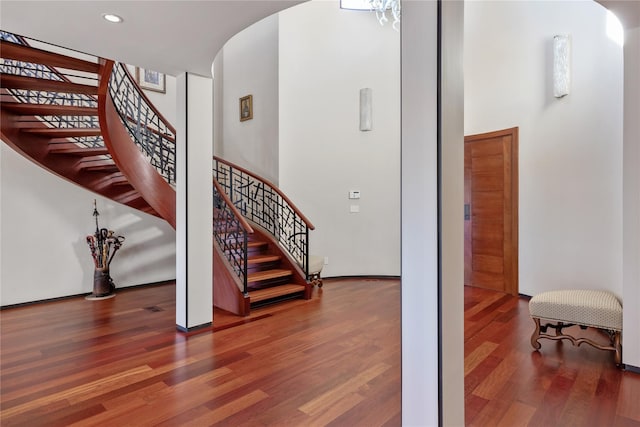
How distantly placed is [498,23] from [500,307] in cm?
348

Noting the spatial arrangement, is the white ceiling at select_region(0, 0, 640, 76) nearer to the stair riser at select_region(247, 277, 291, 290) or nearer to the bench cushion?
the bench cushion

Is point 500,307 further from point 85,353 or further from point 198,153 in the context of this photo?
point 85,353

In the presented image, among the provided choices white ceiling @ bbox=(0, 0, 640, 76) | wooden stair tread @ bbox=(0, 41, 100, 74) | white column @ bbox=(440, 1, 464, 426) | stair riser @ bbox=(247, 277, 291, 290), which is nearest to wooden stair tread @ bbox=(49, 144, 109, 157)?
wooden stair tread @ bbox=(0, 41, 100, 74)

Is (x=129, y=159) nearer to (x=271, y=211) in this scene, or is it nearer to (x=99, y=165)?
(x=99, y=165)

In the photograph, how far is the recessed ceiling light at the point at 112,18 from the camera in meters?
2.25

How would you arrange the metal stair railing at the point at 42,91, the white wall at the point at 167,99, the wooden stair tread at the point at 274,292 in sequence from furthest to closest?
the white wall at the point at 167,99 < the wooden stair tread at the point at 274,292 < the metal stair railing at the point at 42,91

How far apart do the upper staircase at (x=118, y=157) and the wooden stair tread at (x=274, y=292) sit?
0.01m

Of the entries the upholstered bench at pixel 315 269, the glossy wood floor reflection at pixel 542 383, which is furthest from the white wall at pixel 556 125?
the upholstered bench at pixel 315 269

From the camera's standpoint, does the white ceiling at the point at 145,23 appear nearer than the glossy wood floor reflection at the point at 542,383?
No

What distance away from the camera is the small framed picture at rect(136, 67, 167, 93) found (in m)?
5.25

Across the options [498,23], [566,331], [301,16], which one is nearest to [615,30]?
[498,23]

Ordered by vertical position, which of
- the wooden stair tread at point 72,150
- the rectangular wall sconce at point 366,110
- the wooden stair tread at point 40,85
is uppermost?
the rectangular wall sconce at point 366,110

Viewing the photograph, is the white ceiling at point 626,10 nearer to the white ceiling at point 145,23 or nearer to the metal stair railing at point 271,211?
the white ceiling at point 145,23

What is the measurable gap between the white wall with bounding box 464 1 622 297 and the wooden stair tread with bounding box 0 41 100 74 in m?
4.42
